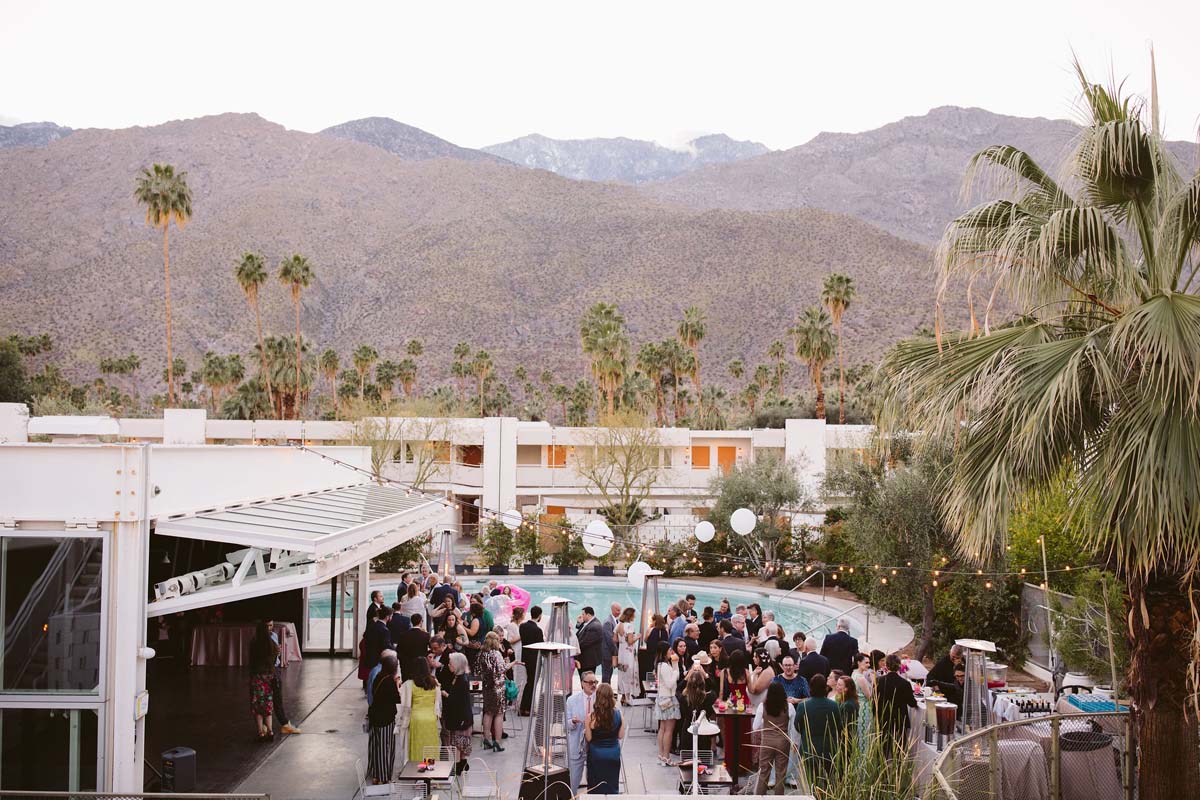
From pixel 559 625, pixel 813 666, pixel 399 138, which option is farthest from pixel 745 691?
pixel 399 138

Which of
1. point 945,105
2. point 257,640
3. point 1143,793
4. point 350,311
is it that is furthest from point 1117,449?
point 945,105

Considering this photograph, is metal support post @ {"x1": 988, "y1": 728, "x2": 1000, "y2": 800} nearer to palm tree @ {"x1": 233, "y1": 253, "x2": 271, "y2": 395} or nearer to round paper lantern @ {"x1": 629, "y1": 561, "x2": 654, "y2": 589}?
round paper lantern @ {"x1": 629, "y1": 561, "x2": 654, "y2": 589}

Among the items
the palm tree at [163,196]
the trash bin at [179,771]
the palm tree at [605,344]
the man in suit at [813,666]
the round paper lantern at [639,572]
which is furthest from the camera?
the palm tree at [605,344]

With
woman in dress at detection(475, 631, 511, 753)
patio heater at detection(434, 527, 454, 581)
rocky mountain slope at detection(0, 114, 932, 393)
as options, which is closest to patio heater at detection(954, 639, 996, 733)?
woman in dress at detection(475, 631, 511, 753)

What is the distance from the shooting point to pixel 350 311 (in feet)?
375

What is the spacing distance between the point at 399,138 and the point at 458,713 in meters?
195

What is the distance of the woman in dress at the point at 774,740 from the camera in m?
8.93

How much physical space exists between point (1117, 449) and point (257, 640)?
9.39m

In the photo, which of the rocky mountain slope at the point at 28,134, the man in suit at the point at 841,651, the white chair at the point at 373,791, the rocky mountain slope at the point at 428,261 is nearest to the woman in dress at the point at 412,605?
the white chair at the point at 373,791

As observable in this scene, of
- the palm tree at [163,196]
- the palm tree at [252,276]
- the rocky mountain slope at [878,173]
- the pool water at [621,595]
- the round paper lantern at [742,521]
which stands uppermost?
the rocky mountain slope at [878,173]

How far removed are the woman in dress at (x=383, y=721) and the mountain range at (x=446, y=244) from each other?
7876 centimetres

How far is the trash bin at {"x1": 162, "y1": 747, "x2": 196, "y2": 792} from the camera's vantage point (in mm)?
9172

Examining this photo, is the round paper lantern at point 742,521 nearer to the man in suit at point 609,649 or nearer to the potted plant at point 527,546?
the man in suit at point 609,649

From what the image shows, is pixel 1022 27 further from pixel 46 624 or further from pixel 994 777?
pixel 46 624
